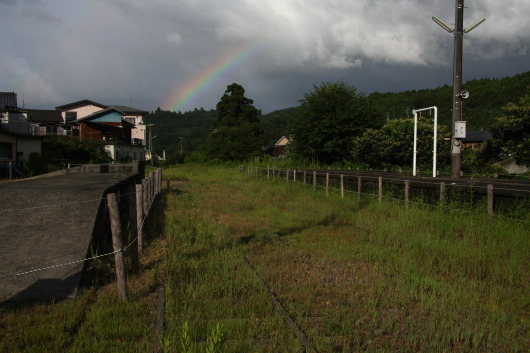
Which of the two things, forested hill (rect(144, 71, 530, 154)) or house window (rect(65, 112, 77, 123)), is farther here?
forested hill (rect(144, 71, 530, 154))

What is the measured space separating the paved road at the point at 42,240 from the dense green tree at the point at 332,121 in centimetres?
3679

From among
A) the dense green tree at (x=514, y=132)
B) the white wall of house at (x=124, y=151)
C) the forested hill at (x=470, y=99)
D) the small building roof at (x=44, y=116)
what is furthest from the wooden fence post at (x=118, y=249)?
the forested hill at (x=470, y=99)

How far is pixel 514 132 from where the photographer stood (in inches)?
923

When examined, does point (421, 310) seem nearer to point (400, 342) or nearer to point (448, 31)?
point (400, 342)

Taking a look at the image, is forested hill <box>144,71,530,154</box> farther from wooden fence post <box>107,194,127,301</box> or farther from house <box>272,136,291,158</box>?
wooden fence post <box>107,194,127,301</box>

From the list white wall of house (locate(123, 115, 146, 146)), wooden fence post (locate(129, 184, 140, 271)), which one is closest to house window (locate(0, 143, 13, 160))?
wooden fence post (locate(129, 184, 140, 271))

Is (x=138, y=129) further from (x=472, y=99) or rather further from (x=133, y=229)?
(x=133, y=229)

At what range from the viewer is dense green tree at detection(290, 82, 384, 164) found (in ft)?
140

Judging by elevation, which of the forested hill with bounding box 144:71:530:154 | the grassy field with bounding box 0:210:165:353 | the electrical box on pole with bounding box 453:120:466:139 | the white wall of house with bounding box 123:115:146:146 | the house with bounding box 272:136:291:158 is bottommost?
the grassy field with bounding box 0:210:165:353

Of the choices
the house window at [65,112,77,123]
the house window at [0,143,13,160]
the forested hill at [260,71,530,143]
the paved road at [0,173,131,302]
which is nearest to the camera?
the paved road at [0,173,131,302]

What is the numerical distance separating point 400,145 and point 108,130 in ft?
126

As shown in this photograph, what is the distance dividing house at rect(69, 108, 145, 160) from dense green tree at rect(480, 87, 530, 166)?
4115cm

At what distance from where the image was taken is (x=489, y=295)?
5.04 m

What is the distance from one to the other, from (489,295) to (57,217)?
5885 millimetres
